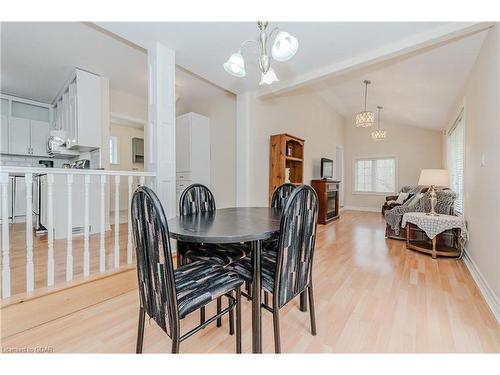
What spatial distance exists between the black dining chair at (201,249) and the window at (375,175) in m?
6.79

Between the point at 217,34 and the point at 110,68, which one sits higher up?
the point at 110,68

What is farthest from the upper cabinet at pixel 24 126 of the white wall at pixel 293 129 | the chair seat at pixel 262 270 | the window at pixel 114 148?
the chair seat at pixel 262 270

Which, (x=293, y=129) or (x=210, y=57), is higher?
(x=210, y=57)

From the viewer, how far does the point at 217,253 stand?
167 centimetres

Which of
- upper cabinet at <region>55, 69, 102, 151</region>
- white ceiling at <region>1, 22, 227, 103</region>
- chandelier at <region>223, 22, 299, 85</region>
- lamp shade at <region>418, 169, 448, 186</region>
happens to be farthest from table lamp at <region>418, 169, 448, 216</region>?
upper cabinet at <region>55, 69, 102, 151</region>

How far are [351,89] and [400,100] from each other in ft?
3.20

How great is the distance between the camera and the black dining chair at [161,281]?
982 mm

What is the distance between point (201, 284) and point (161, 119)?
180 centimetres

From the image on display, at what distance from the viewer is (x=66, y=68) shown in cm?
340

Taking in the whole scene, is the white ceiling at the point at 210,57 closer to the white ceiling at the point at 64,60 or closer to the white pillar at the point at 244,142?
the white ceiling at the point at 64,60

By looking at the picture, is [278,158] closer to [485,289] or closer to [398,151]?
[485,289]

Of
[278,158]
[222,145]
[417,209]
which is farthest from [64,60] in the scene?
[417,209]
